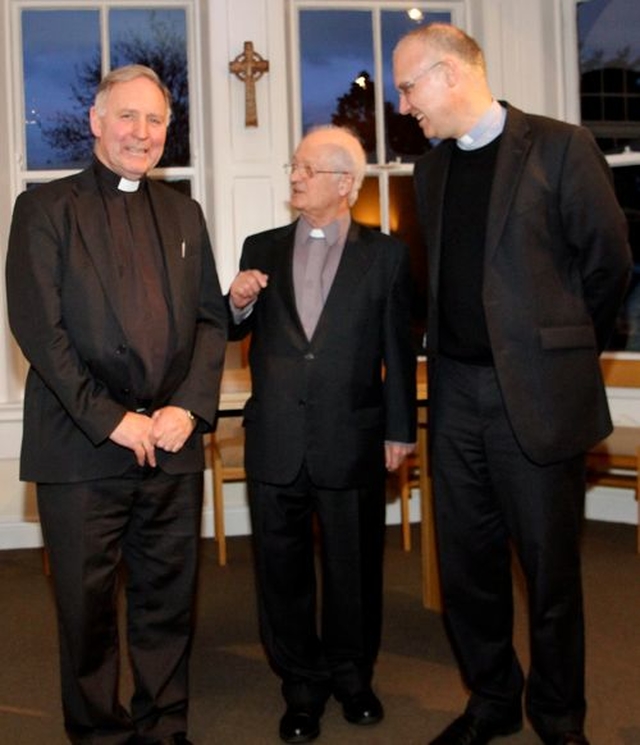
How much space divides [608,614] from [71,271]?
2.57 meters

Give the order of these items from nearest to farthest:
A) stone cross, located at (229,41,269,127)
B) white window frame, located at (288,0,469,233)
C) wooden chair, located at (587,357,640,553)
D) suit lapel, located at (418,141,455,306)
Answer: suit lapel, located at (418,141,455,306), wooden chair, located at (587,357,640,553), stone cross, located at (229,41,269,127), white window frame, located at (288,0,469,233)

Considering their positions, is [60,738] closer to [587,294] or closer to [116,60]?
[587,294]

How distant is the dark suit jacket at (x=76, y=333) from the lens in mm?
2580

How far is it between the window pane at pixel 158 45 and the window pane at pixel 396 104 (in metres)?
1.10

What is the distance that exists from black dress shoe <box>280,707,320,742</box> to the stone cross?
3435 mm

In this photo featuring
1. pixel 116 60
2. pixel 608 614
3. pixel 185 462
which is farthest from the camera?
pixel 116 60

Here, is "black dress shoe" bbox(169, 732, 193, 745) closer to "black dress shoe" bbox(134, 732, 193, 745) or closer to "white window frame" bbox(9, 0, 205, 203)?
"black dress shoe" bbox(134, 732, 193, 745)

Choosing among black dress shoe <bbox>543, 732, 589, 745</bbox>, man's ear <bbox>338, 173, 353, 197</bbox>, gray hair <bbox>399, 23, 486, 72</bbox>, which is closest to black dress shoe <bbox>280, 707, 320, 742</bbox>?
black dress shoe <bbox>543, 732, 589, 745</bbox>

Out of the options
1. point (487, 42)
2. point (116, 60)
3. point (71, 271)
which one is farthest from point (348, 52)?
point (71, 271)

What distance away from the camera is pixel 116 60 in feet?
19.4

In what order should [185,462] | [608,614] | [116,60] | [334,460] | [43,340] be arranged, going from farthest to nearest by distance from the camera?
[116,60], [608,614], [334,460], [185,462], [43,340]

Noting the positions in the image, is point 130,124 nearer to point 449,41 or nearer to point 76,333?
point 76,333

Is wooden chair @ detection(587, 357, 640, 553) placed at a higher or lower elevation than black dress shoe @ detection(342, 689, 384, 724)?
higher

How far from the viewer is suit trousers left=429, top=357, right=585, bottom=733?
106 inches
